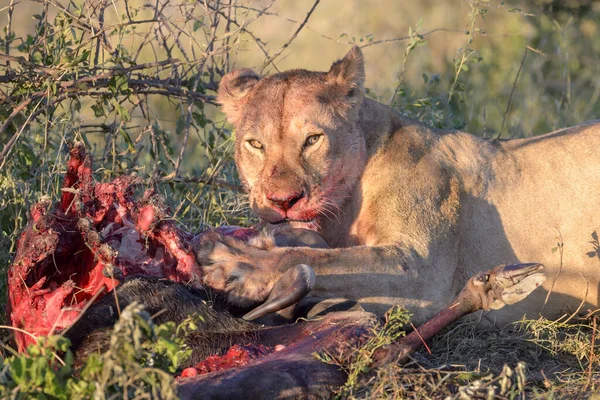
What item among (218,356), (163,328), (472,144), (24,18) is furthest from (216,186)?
(24,18)

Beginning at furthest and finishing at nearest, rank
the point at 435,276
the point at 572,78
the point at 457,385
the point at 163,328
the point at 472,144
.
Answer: the point at 572,78
the point at 472,144
the point at 435,276
the point at 457,385
the point at 163,328

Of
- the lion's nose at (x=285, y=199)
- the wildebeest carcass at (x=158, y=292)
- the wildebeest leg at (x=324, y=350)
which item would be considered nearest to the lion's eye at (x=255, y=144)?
the lion's nose at (x=285, y=199)

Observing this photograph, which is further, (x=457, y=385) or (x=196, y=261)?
(x=196, y=261)

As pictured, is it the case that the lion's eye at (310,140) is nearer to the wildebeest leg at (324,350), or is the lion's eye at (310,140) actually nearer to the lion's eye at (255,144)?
the lion's eye at (255,144)

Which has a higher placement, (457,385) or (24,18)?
(24,18)

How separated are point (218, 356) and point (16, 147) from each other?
2.03 metres

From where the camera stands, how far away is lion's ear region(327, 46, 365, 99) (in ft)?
16.0

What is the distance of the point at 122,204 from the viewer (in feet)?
13.0

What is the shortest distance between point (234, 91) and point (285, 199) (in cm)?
97

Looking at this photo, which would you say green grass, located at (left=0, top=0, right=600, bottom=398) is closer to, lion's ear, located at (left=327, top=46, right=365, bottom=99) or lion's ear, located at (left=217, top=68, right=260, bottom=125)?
lion's ear, located at (left=217, top=68, right=260, bottom=125)

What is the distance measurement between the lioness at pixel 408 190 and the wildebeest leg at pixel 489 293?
625mm

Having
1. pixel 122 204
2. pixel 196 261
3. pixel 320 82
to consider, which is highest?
pixel 320 82

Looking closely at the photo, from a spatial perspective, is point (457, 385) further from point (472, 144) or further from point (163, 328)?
point (472, 144)

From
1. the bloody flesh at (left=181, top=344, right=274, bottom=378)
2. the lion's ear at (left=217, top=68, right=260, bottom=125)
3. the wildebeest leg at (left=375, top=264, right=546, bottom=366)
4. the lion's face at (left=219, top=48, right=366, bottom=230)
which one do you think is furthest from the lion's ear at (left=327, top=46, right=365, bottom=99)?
the bloody flesh at (left=181, top=344, right=274, bottom=378)
